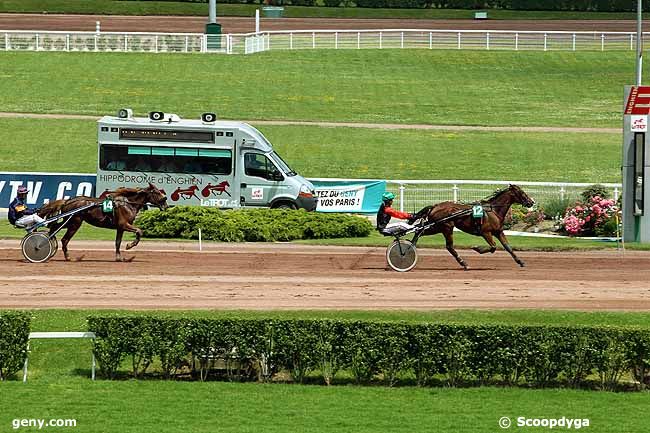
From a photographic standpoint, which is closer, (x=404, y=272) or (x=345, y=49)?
(x=404, y=272)

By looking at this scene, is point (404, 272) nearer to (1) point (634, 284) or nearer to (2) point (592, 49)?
(1) point (634, 284)

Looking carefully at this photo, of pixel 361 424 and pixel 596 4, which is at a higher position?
pixel 596 4

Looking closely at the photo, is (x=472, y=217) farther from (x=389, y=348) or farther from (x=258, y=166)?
(x=258, y=166)

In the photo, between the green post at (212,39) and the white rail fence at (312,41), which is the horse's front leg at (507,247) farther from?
the green post at (212,39)

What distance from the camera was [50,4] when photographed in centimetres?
6844

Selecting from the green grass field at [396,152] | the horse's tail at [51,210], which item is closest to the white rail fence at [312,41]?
the green grass field at [396,152]

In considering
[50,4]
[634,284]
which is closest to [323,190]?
[634,284]

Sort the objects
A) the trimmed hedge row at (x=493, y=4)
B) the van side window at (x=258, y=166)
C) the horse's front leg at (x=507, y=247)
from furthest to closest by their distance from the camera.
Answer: the trimmed hedge row at (x=493, y=4) < the van side window at (x=258, y=166) < the horse's front leg at (x=507, y=247)

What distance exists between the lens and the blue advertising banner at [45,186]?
1275 inches

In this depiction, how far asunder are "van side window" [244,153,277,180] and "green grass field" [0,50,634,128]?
46.1 feet

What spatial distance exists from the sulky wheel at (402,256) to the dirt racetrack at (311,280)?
0.20 meters

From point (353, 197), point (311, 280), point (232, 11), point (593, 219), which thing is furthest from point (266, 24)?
point (311, 280)

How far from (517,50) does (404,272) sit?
3694 cm

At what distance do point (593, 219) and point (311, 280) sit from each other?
9.59 m
